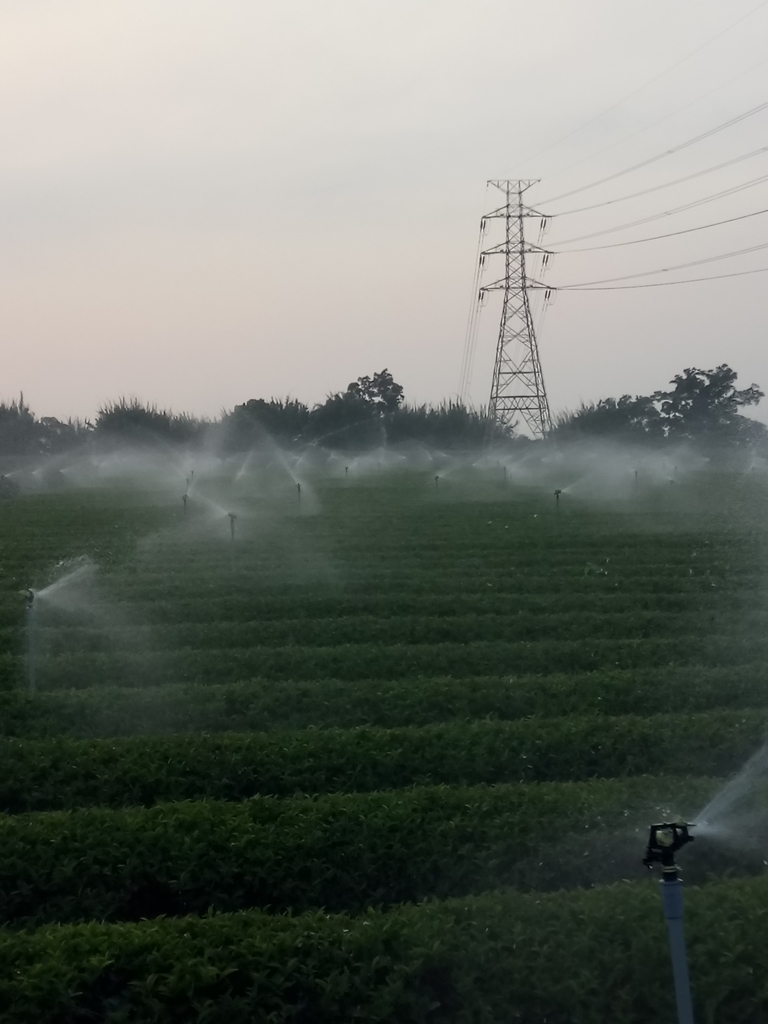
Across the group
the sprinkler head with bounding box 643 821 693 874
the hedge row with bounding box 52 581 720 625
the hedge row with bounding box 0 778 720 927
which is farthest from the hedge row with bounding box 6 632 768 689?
the sprinkler head with bounding box 643 821 693 874

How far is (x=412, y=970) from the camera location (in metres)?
4.59

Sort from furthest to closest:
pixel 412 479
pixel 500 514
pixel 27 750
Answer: pixel 412 479
pixel 500 514
pixel 27 750

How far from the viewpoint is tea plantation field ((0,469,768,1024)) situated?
15.0 ft

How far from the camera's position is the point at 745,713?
8.70m

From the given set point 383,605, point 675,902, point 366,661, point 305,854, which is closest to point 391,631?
point 366,661

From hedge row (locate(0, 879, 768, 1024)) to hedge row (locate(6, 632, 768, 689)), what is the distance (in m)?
5.37

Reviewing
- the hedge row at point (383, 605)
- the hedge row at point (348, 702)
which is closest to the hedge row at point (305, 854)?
the hedge row at point (348, 702)

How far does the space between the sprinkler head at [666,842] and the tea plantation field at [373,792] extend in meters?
1.03

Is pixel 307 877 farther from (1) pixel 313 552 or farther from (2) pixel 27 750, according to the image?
(1) pixel 313 552

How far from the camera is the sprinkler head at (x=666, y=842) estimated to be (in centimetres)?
369

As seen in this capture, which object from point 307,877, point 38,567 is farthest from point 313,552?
point 307,877

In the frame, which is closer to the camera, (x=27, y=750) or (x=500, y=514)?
(x=27, y=750)

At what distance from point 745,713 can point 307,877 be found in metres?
4.40

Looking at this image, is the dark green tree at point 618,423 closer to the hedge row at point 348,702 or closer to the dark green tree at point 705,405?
the dark green tree at point 705,405
